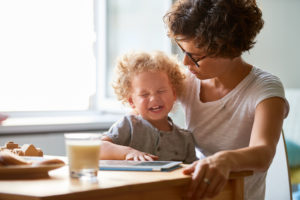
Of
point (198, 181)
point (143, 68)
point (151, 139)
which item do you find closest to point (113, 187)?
point (198, 181)

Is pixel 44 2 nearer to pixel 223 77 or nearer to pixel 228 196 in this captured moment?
pixel 223 77

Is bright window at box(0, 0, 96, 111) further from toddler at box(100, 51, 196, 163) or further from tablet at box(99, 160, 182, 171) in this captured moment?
tablet at box(99, 160, 182, 171)

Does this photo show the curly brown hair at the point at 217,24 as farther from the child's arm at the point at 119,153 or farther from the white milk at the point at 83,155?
the white milk at the point at 83,155

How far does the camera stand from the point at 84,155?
1048 millimetres

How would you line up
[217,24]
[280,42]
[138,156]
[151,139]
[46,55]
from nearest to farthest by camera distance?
[138,156] → [217,24] → [151,139] → [46,55] → [280,42]

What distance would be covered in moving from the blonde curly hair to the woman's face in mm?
154

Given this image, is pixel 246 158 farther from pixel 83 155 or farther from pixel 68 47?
pixel 68 47

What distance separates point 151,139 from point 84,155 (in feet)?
2.18

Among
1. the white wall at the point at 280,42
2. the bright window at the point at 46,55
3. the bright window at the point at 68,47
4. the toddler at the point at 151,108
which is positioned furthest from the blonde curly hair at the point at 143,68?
the white wall at the point at 280,42

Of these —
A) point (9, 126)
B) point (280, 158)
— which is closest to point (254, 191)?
point (280, 158)

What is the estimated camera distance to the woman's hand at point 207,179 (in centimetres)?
110

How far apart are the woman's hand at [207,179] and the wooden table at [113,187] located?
2 cm

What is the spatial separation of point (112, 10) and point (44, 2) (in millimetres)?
422

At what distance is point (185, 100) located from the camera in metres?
1.84
